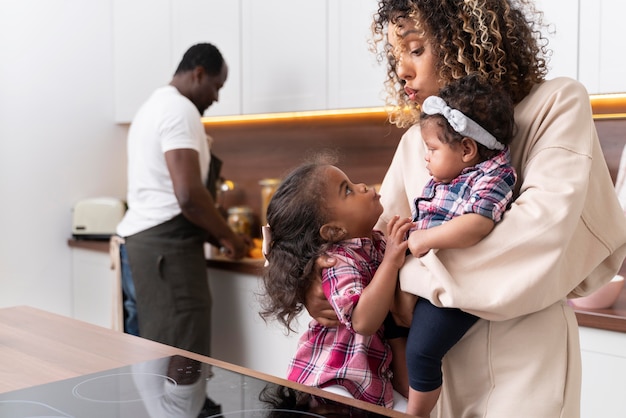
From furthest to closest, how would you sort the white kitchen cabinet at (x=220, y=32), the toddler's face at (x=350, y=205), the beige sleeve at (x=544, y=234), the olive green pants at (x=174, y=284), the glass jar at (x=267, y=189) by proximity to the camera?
the glass jar at (x=267, y=189)
the white kitchen cabinet at (x=220, y=32)
the olive green pants at (x=174, y=284)
the toddler's face at (x=350, y=205)
the beige sleeve at (x=544, y=234)

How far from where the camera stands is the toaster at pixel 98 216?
355 cm

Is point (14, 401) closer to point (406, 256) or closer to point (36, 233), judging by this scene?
point (406, 256)

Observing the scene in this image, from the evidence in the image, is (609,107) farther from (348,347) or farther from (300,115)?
(348,347)

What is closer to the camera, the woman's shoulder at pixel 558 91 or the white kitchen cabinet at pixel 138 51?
the woman's shoulder at pixel 558 91

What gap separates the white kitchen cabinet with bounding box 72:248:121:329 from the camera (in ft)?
11.4

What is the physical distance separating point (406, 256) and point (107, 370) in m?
0.53

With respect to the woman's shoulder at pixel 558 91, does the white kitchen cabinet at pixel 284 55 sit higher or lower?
higher

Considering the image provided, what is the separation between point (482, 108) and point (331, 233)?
1.13 feet

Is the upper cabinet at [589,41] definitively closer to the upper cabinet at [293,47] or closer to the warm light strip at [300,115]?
the upper cabinet at [293,47]

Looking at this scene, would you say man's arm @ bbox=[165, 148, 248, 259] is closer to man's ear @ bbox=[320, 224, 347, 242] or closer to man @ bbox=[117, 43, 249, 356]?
man @ bbox=[117, 43, 249, 356]

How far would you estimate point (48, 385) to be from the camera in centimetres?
107

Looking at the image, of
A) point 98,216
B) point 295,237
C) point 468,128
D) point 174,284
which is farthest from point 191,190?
point 468,128

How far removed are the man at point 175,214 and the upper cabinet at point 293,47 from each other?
27 cm

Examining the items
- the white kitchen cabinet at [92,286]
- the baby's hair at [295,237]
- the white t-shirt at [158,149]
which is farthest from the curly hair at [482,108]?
the white kitchen cabinet at [92,286]
